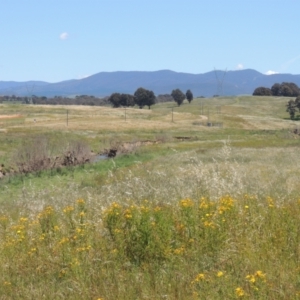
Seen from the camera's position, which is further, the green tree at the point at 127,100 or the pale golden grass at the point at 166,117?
the green tree at the point at 127,100

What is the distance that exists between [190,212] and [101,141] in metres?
58.6

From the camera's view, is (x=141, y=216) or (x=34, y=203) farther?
(x=34, y=203)

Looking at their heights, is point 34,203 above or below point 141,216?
below

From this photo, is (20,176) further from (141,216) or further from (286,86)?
(286,86)

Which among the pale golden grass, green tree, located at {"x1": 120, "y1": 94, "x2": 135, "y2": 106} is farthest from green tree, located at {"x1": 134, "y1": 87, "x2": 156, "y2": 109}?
the pale golden grass

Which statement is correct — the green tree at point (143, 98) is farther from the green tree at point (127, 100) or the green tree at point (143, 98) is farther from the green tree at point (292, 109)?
the green tree at point (292, 109)

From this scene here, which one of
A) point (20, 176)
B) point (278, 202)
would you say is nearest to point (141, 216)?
point (278, 202)

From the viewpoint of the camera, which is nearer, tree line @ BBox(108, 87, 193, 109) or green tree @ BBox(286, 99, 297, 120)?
green tree @ BBox(286, 99, 297, 120)

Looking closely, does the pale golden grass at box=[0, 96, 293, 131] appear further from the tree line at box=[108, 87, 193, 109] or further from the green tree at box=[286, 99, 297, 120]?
the tree line at box=[108, 87, 193, 109]

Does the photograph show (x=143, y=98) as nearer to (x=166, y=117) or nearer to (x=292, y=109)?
(x=166, y=117)

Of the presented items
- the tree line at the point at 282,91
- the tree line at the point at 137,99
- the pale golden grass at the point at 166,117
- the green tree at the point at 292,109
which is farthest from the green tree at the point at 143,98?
the tree line at the point at 282,91

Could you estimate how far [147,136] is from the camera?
238ft

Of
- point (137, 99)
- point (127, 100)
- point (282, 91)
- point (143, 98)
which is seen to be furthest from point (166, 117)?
point (282, 91)

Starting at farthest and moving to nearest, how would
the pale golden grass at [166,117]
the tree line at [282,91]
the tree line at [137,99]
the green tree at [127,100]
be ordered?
the tree line at [282,91] → the green tree at [127,100] → the tree line at [137,99] → the pale golden grass at [166,117]
